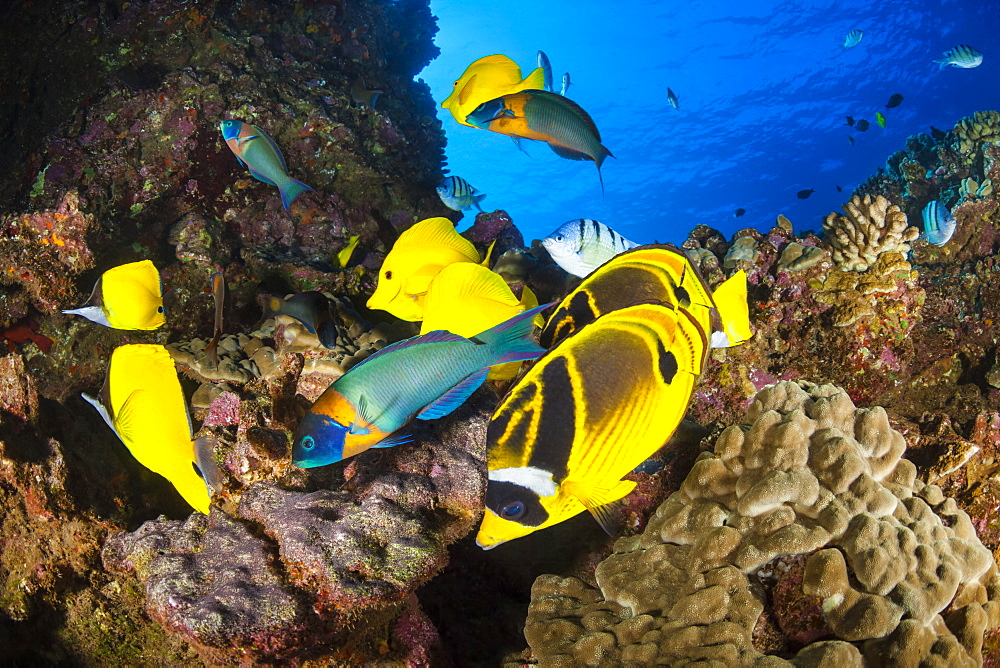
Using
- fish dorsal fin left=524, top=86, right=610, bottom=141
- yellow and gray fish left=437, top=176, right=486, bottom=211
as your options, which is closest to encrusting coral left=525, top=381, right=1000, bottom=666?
fish dorsal fin left=524, top=86, right=610, bottom=141

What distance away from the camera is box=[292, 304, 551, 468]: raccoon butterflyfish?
5.45ft

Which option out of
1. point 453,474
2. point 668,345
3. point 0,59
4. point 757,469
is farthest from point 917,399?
point 0,59

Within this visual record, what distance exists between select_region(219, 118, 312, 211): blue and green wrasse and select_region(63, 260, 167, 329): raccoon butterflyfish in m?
0.93

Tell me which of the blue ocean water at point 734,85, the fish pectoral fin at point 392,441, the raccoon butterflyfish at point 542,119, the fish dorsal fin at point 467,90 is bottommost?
the fish pectoral fin at point 392,441

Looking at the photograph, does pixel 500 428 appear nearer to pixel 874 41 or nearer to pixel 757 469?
pixel 757 469

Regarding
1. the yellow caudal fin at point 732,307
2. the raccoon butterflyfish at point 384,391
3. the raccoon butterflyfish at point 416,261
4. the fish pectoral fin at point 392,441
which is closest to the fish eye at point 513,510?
the raccoon butterflyfish at point 384,391

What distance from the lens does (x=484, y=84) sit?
8.74 ft

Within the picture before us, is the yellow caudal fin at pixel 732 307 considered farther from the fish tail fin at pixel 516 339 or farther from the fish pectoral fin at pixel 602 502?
the fish pectoral fin at pixel 602 502

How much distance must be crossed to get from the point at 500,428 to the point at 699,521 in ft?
6.62

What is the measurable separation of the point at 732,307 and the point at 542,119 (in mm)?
1461

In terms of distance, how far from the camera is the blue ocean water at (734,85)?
132 ft

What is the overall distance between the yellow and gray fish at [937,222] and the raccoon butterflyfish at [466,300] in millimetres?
8392

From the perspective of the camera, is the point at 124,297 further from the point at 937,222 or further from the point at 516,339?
the point at 937,222

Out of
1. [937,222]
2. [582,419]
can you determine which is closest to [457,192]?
[582,419]
